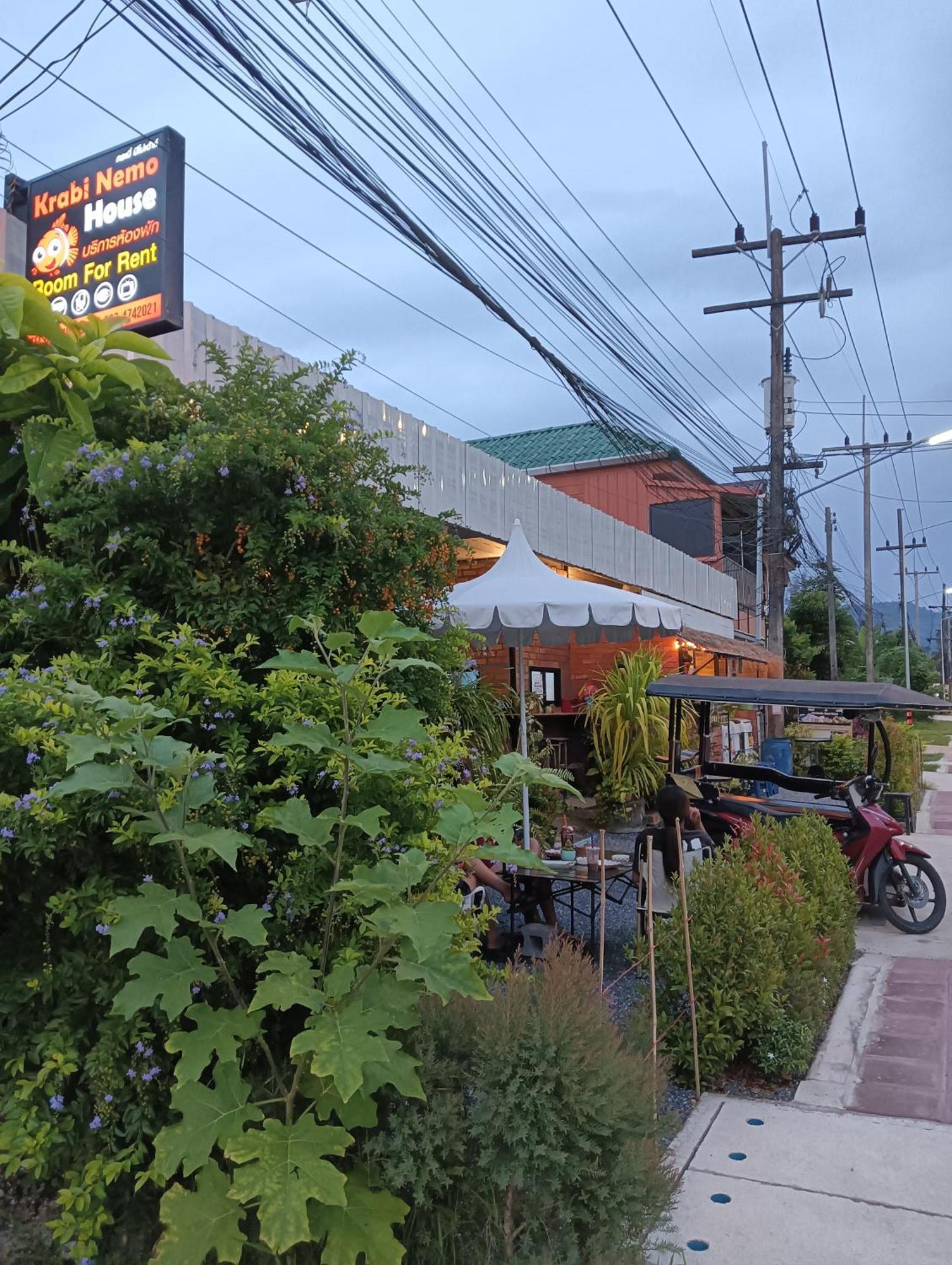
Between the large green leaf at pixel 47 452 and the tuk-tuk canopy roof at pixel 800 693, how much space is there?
18.1 ft

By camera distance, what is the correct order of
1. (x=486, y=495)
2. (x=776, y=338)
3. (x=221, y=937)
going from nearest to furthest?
(x=221, y=937), (x=486, y=495), (x=776, y=338)

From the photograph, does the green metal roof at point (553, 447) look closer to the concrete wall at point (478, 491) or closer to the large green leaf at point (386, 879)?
the concrete wall at point (478, 491)

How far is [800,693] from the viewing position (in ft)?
26.6

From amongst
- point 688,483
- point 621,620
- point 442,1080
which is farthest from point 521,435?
point 442,1080

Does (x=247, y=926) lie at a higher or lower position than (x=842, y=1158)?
higher

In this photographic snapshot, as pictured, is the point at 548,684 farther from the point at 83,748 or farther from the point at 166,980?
the point at 83,748

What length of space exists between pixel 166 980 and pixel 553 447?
22.5 m

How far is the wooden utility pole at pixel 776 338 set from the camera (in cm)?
1677

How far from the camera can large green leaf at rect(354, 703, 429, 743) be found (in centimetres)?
250

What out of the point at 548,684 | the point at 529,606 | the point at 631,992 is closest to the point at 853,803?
the point at 631,992

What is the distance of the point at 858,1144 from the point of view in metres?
3.96

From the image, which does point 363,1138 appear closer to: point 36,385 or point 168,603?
point 168,603

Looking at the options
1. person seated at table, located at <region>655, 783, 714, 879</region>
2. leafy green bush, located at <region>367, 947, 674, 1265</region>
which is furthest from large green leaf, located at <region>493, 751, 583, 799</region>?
person seated at table, located at <region>655, 783, 714, 879</region>

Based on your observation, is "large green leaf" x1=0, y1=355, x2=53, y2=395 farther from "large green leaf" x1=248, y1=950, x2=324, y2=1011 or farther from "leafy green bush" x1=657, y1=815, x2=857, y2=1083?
"leafy green bush" x1=657, y1=815, x2=857, y2=1083
